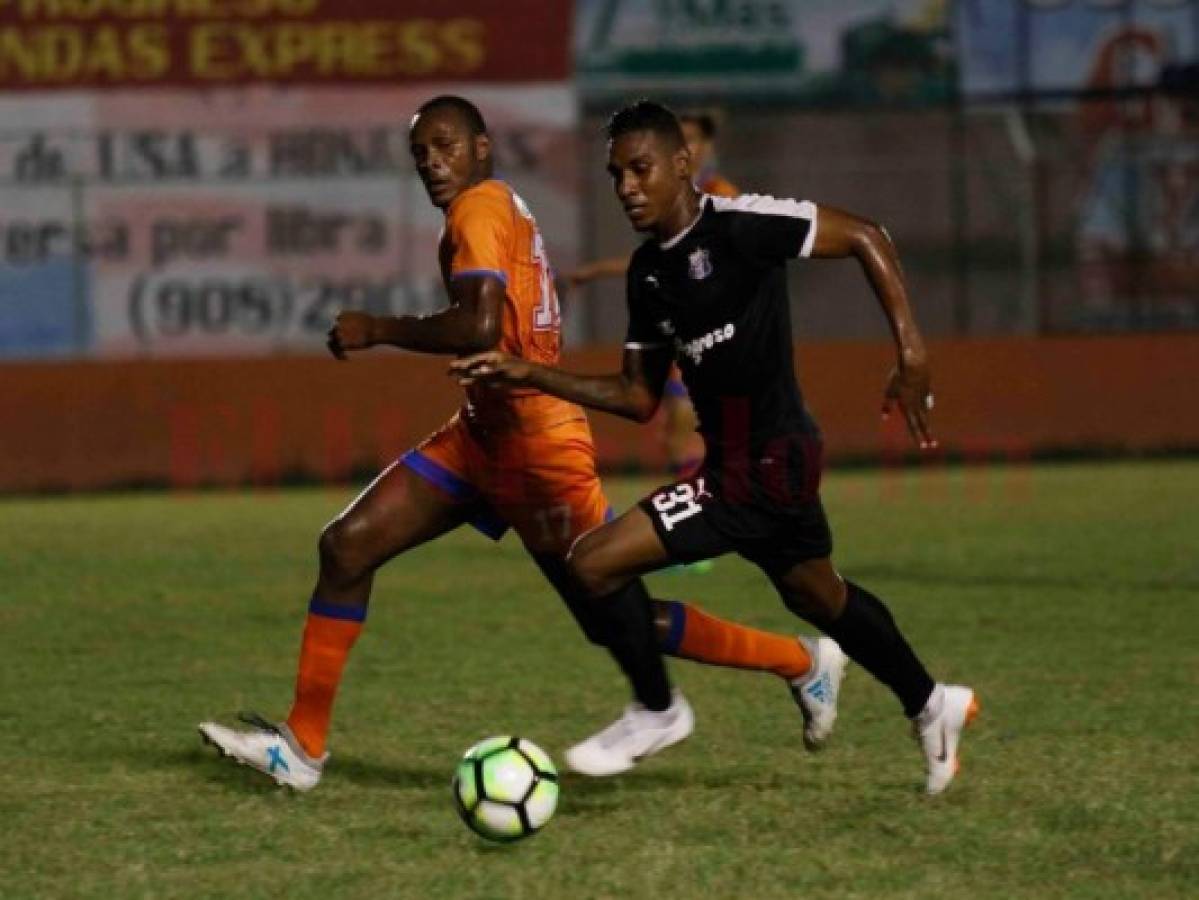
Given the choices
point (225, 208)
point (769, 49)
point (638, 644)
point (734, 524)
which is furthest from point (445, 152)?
point (769, 49)

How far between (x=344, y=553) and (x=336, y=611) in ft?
0.53

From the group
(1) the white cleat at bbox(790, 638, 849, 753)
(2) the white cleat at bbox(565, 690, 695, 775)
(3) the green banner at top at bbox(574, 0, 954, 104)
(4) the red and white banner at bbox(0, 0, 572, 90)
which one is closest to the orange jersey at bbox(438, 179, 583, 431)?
(2) the white cleat at bbox(565, 690, 695, 775)

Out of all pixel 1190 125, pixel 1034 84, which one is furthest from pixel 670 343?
pixel 1034 84

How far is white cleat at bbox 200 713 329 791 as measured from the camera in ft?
23.3

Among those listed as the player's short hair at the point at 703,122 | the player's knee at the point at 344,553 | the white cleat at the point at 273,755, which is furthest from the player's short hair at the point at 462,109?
the player's short hair at the point at 703,122

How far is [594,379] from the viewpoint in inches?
269

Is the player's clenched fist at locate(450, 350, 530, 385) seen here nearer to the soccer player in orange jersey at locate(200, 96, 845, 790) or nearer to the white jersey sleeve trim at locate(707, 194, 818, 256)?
the soccer player in orange jersey at locate(200, 96, 845, 790)

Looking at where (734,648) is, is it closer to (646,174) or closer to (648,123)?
(646,174)

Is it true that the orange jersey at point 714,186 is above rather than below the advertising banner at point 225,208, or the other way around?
above

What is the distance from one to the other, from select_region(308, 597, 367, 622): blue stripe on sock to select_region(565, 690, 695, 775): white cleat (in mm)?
734

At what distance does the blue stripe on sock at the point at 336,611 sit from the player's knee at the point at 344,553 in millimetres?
81

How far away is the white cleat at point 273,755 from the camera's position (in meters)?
7.09

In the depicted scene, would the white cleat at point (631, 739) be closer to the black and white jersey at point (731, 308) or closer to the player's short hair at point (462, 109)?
the black and white jersey at point (731, 308)

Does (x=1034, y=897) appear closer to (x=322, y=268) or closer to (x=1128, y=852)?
(x=1128, y=852)
